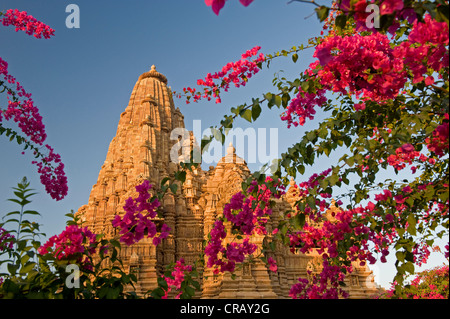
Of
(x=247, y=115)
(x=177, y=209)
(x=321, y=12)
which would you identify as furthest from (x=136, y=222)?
(x=177, y=209)

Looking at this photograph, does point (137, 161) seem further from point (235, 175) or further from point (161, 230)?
point (161, 230)

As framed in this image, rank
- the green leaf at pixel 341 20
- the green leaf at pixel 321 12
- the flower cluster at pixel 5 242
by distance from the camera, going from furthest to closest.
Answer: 1. the flower cluster at pixel 5 242
2. the green leaf at pixel 341 20
3. the green leaf at pixel 321 12

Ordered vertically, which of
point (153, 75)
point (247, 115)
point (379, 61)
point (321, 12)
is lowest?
point (247, 115)

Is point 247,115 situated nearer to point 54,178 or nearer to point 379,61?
point 379,61

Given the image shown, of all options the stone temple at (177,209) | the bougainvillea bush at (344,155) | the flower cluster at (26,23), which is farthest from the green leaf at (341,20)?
the stone temple at (177,209)

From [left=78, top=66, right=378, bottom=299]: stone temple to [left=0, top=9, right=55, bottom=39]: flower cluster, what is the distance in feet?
55.9

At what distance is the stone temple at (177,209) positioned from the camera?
893 inches

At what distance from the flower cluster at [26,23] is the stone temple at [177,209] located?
17038 mm

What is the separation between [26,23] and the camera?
24.3 feet

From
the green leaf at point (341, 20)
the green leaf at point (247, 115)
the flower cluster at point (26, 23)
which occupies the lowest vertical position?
the green leaf at point (247, 115)

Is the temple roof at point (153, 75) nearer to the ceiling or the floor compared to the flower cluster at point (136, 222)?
nearer to the ceiling

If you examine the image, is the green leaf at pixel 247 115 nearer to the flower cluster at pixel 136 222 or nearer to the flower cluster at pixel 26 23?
the flower cluster at pixel 136 222

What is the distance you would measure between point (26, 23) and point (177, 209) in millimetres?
22442
